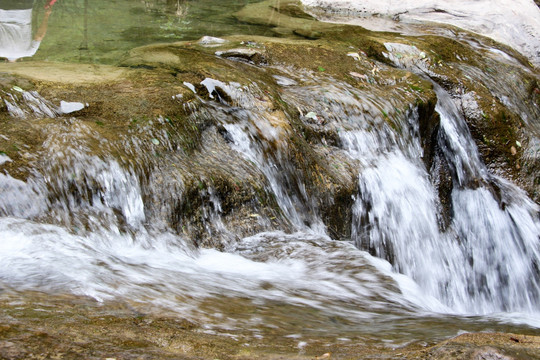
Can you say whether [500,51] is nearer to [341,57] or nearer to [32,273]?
[341,57]

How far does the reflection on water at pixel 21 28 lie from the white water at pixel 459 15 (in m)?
6.03

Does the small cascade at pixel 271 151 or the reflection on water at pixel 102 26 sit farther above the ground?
the reflection on water at pixel 102 26

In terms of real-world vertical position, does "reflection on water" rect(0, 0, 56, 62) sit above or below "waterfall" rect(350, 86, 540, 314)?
above

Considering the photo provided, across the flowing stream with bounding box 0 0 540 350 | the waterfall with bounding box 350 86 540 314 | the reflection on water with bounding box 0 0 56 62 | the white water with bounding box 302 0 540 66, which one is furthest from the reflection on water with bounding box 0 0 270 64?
the waterfall with bounding box 350 86 540 314

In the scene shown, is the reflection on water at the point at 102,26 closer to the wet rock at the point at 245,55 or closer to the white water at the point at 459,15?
the wet rock at the point at 245,55

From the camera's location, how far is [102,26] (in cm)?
1019

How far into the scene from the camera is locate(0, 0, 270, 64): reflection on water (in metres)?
8.42

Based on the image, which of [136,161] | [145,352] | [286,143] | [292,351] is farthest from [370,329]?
[286,143]

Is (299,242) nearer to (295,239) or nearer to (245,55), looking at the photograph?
(295,239)

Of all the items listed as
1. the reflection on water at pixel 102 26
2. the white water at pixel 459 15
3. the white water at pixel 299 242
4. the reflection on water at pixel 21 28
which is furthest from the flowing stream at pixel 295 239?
the white water at pixel 459 15

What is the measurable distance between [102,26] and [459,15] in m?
7.92

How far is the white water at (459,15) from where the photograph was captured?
38.2ft

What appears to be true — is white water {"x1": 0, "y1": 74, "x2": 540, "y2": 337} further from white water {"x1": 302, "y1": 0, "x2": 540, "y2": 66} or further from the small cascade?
white water {"x1": 302, "y1": 0, "x2": 540, "y2": 66}

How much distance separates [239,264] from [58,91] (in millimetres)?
2445
